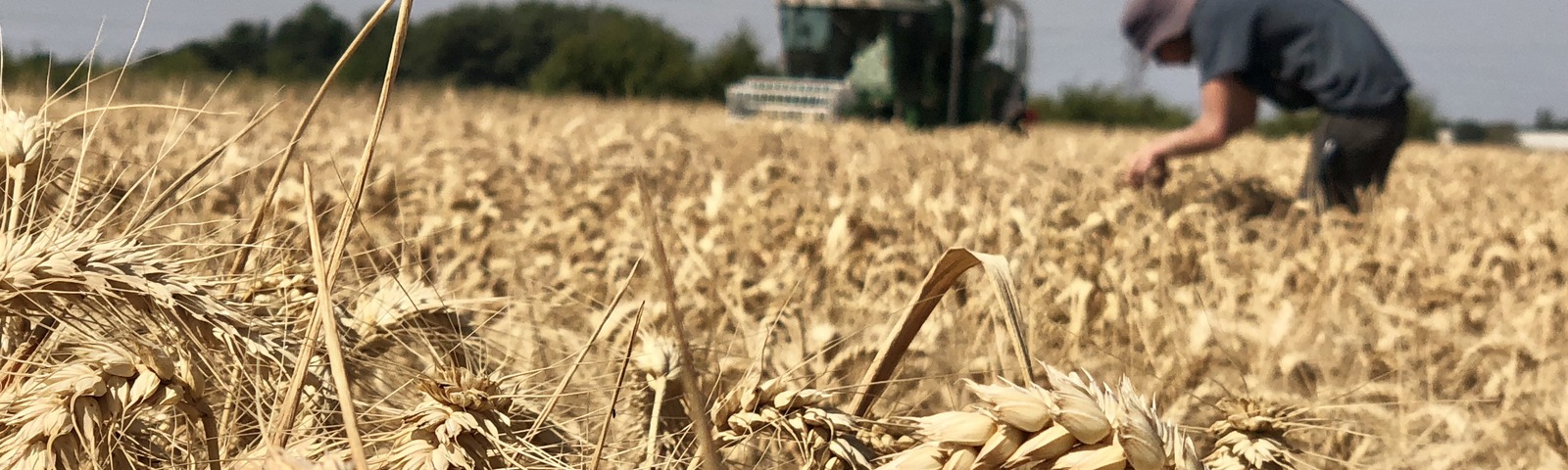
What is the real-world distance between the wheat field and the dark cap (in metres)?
0.56

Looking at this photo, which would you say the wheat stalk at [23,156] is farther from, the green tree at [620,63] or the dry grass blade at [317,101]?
the green tree at [620,63]

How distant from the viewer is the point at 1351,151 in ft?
14.5

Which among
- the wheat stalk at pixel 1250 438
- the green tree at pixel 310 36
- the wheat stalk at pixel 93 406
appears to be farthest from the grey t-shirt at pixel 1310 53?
the green tree at pixel 310 36

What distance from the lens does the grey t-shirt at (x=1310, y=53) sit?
4.23 meters

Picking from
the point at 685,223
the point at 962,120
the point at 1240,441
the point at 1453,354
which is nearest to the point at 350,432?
the point at 1240,441

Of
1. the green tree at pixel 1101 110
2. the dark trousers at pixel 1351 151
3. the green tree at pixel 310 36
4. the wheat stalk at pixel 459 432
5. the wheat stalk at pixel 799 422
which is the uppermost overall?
the wheat stalk at pixel 459 432

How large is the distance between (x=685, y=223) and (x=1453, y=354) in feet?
5.82

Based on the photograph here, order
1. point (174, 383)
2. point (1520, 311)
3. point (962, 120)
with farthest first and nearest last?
point (962, 120), point (1520, 311), point (174, 383)

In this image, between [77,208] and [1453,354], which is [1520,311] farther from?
[77,208]

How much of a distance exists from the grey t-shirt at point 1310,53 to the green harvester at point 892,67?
7759mm

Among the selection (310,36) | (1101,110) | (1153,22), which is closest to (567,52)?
(310,36)

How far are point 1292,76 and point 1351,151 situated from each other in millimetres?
370

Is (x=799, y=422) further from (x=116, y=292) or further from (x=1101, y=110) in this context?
(x=1101, y=110)

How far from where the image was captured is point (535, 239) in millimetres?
2848
